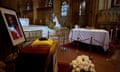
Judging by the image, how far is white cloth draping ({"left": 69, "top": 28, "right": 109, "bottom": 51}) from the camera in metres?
5.10

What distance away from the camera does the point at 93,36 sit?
211 inches

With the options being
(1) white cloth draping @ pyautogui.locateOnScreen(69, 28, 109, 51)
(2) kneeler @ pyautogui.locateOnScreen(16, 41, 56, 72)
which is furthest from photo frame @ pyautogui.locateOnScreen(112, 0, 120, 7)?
(2) kneeler @ pyautogui.locateOnScreen(16, 41, 56, 72)

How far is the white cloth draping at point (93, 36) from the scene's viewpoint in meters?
5.10

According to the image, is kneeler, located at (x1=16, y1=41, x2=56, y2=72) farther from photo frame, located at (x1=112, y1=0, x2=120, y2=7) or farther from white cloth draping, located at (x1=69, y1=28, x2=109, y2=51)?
photo frame, located at (x1=112, y1=0, x2=120, y2=7)

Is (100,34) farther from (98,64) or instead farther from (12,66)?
(12,66)

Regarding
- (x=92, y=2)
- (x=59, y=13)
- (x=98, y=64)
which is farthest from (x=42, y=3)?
(x=98, y=64)

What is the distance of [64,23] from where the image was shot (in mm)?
9891

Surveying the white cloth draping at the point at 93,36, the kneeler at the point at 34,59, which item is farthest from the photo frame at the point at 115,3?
the kneeler at the point at 34,59

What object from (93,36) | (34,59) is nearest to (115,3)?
(93,36)

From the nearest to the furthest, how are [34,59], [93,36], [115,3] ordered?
[34,59], [93,36], [115,3]

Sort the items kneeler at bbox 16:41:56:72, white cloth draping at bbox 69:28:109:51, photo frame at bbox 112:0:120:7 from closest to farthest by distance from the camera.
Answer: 1. kneeler at bbox 16:41:56:72
2. white cloth draping at bbox 69:28:109:51
3. photo frame at bbox 112:0:120:7

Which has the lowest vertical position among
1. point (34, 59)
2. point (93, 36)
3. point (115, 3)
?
point (93, 36)

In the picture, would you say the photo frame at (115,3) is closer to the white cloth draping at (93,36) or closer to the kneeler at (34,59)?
the white cloth draping at (93,36)

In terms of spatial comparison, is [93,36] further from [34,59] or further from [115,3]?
[115,3]
